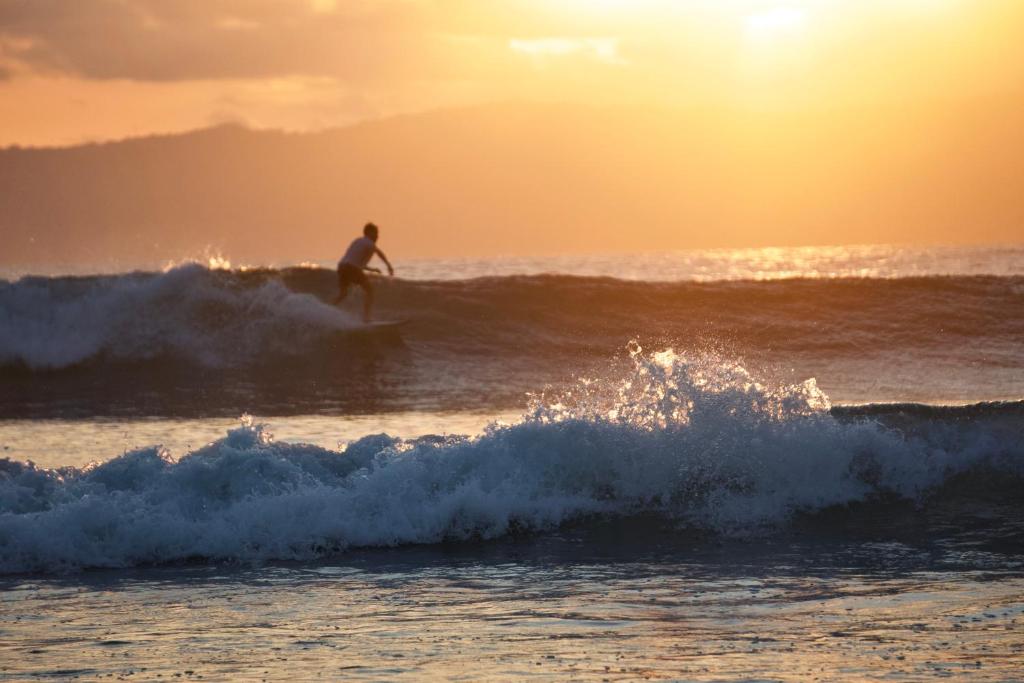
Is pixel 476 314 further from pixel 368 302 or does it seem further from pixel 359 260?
pixel 359 260

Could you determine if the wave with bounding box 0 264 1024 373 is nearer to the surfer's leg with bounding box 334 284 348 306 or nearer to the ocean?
the surfer's leg with bounding box 334 284 348 306

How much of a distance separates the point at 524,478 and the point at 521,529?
0.63 metres

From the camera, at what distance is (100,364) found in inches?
814

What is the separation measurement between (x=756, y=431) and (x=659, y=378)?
1.04 meters

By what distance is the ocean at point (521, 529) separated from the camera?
6238mm

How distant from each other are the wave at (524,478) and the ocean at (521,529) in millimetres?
23

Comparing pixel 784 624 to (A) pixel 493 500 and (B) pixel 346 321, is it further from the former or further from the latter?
(B) pixel 346 321

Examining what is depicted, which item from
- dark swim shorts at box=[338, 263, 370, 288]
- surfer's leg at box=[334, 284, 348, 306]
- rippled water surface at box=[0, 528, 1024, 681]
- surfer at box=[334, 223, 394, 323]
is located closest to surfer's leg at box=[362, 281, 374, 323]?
surfer at box=[334, 223, 394, 323]

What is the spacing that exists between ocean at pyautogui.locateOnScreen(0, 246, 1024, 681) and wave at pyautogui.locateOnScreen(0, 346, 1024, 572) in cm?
2

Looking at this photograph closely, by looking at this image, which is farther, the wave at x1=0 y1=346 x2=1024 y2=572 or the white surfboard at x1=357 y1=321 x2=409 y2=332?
the white surfboard at x1=357 y1=321 x2=409 y2=332

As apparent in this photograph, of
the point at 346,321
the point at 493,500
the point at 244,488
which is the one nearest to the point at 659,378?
the point at 493,500

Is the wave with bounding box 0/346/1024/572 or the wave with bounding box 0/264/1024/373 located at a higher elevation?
the wave with bounding box 0/264/1024/373

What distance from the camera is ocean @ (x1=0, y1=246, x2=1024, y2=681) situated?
6.24m

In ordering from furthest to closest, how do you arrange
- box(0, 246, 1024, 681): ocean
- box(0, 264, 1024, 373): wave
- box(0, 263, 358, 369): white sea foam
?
box(0, 264, 1024, 373): wave < box(0, 263, 358, 369): white sea foam < box(0, 246, 1024, 681): ocean
